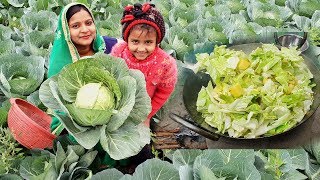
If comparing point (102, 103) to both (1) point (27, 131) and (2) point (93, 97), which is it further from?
(1) point (27, 131)

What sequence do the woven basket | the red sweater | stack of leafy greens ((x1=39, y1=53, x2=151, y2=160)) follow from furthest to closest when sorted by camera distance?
the woven basket → the red sweater → stack of leafy greens ((x1=39, y1=53, x2=151, y2=160))

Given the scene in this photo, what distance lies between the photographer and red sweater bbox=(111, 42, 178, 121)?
93.8 inches

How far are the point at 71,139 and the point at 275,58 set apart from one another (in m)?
1.05

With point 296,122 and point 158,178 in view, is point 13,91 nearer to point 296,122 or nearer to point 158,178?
point 158,178

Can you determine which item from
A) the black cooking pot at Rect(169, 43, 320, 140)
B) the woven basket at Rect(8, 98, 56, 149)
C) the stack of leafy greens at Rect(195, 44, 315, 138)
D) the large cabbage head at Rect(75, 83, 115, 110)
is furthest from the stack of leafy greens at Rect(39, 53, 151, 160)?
the woven basket at Rect(8, 98, 56, 149)

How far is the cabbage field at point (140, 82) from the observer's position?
2.08 m

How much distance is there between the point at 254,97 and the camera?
2238mm

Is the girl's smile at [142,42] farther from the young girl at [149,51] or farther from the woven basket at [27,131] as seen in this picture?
the woven basket at [27,131]

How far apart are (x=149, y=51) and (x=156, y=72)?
127mm

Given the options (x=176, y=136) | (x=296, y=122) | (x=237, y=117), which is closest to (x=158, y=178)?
(x=176, y=136)

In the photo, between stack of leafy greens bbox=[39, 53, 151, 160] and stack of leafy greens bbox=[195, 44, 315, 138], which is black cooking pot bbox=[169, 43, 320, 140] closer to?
stack of leafy greens bbox=[195, 44, 315, 138]

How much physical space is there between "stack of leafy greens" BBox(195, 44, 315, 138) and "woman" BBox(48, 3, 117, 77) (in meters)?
0.71

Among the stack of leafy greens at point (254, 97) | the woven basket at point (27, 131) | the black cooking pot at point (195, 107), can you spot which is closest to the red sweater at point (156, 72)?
the black cooking pot at point (195, 107)

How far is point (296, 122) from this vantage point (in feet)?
7.31
